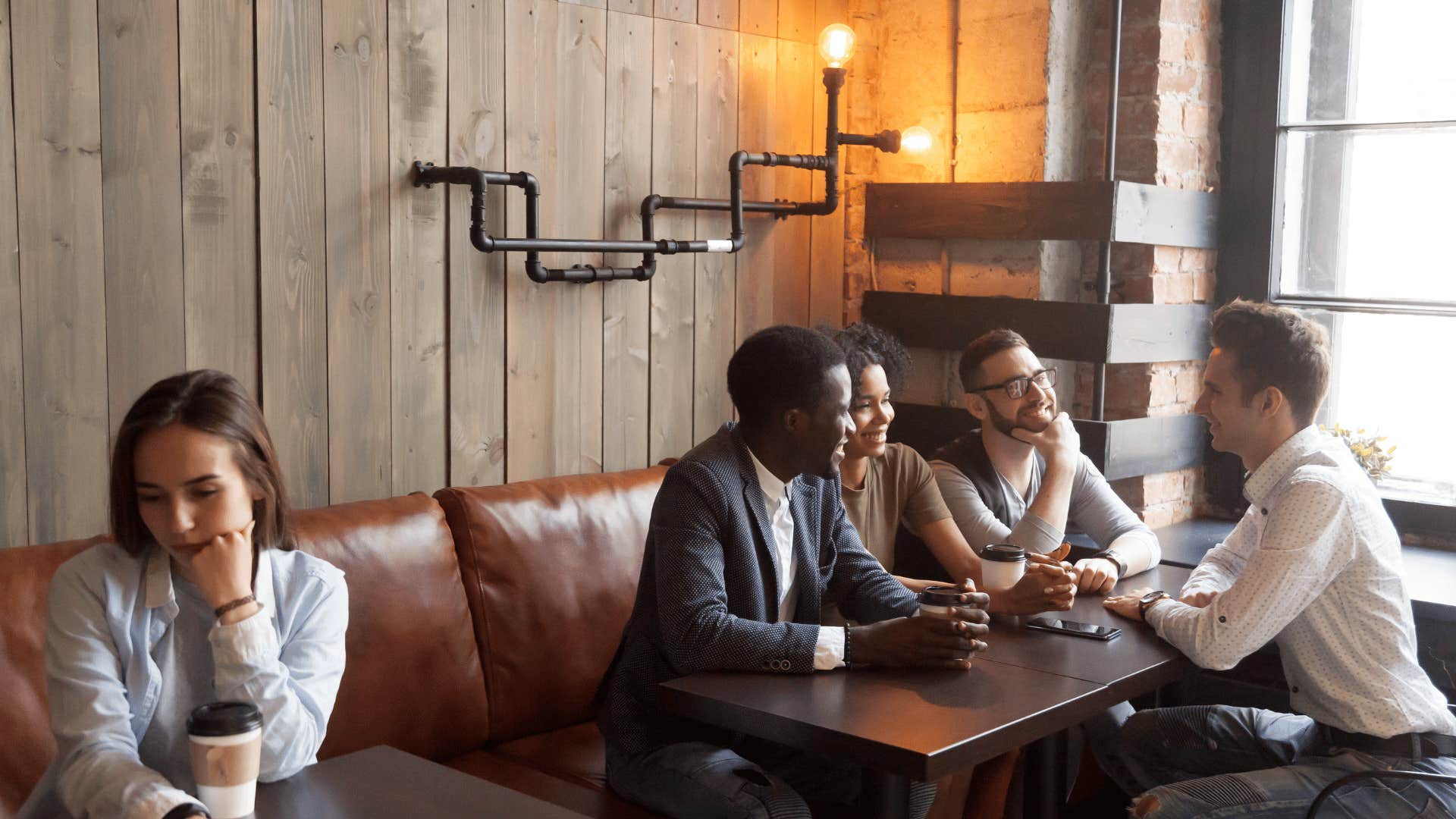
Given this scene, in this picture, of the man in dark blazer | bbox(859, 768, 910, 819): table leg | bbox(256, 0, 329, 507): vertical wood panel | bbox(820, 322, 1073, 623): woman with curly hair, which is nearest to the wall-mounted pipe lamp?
bbox(256, 0, 329, 507): vertical wood panel

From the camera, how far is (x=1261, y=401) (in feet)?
7.76

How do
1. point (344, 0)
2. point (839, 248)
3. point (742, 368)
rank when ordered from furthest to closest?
point (839, 248)
point (344, 0)
point (742, 368)

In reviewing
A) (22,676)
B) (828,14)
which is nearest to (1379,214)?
(828,14)

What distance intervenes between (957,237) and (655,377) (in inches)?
34.5

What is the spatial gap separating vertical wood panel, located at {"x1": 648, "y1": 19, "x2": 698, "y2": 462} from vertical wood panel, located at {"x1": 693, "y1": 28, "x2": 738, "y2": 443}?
28mm

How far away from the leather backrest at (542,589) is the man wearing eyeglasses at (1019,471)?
757mm

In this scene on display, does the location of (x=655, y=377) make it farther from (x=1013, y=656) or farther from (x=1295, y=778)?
(x=1295, y=778)

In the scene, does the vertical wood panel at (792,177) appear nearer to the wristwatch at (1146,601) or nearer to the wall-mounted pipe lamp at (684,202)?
the wall-mounted pipe lamp at (684,202)

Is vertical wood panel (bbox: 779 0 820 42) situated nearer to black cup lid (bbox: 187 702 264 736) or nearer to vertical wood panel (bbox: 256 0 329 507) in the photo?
vertical wood panel (bbox: 256 0 329 507)

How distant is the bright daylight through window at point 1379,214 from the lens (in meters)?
3.13

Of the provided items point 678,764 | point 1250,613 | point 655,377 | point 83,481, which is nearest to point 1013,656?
point 1250,613

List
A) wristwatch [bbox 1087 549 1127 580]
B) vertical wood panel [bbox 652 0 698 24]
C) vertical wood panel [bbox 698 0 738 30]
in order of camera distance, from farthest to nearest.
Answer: vertical wood panel [bbox 698 0 738 30]
vertical wood panel [bbox 652 0 698 24]
wristwatch [bbox 1087 549 1127 580]

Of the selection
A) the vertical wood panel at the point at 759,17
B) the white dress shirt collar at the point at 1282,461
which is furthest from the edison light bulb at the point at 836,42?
the white dress shirt collar at the point at 1282,461

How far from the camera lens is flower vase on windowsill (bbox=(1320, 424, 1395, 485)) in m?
3.21
